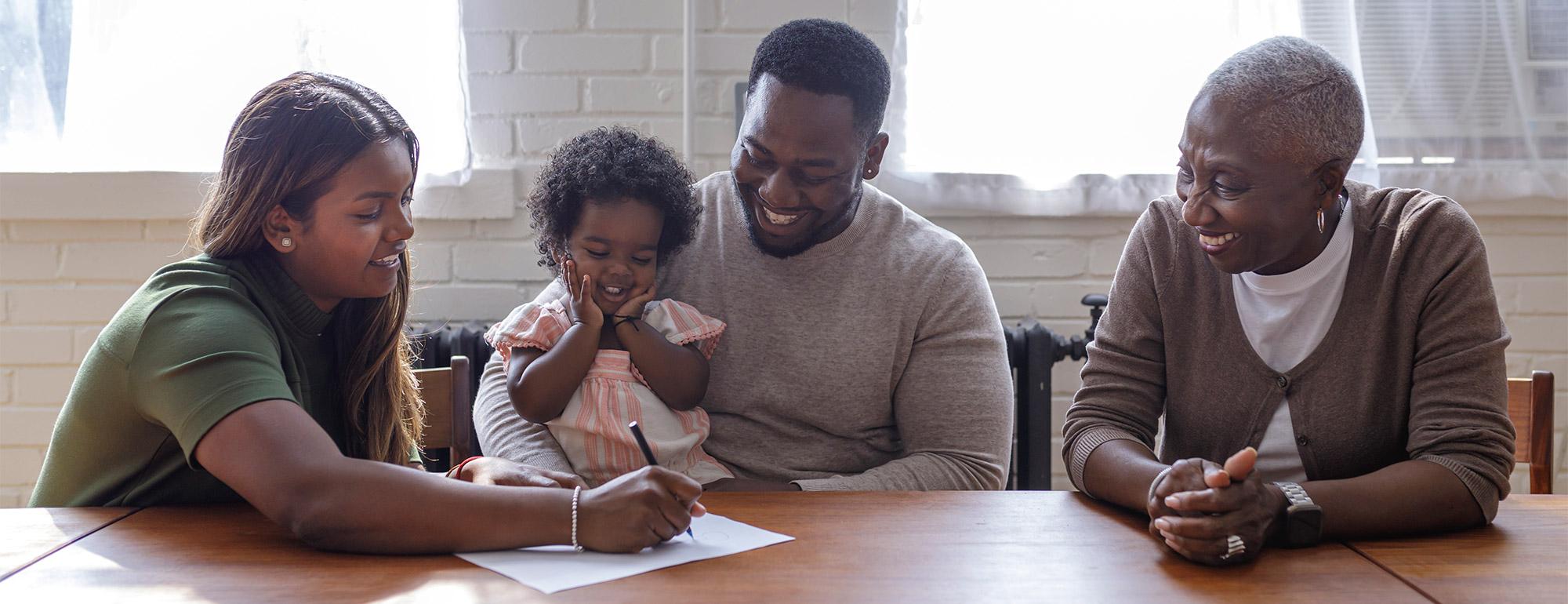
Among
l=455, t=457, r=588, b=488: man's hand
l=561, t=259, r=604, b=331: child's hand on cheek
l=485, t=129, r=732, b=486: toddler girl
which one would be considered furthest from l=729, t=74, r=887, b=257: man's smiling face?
l=455, t=457, r=588, b=488: man's hand

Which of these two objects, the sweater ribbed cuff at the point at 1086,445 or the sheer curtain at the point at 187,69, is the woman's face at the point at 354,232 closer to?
the sweater ribbed cuff at the point at 1086,445

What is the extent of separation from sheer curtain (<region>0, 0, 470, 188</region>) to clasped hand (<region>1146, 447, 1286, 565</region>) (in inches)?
67.0

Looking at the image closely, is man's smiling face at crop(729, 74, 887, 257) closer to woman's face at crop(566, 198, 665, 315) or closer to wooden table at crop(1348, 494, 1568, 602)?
woman's face at crop(566, 198, 665, 315)

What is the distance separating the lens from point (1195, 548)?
1118 mm

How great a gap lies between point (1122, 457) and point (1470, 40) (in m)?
1.72

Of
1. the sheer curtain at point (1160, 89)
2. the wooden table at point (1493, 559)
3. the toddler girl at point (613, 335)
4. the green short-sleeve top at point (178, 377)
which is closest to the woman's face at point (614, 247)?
the toddler girl at point (613, 335)

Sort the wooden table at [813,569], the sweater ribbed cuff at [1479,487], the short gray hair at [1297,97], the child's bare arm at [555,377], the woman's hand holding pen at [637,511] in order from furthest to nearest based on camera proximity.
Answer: the child's bare arm at [555,377], the short gray hair at [1297,97], the sweater ribbed cuff at [1479,487], the woman's hand holding pen at [637,511], the wooden table at [813,569]

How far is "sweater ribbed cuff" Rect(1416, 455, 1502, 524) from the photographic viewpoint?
4.16 ft

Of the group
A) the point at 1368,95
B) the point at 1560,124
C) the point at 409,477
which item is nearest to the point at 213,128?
the point at 409,477

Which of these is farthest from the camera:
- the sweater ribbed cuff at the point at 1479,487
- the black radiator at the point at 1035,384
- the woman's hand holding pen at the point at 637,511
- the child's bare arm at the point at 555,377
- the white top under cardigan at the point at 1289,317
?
the black radiator at the point at 1035,384

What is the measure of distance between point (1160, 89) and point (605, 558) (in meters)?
1.83

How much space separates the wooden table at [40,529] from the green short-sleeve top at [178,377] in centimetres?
5

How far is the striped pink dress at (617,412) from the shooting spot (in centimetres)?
165

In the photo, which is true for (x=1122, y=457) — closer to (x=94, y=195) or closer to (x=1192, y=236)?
(x=1192, y=236)
